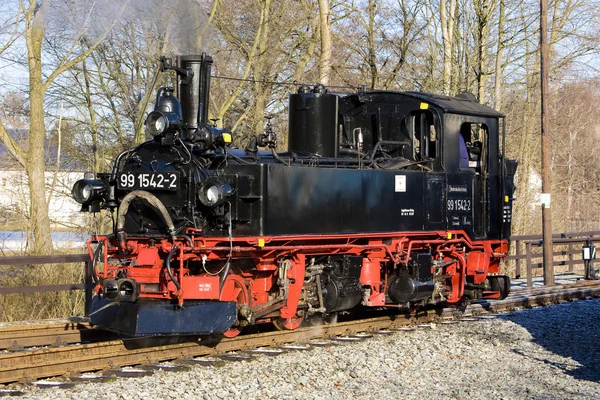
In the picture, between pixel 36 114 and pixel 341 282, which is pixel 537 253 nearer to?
pixel 341 282

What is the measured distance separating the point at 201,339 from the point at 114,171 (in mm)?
2340

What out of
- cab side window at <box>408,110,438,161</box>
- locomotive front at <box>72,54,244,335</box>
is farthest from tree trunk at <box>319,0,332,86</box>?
locomotive front at <box>72,54,244,335</box>

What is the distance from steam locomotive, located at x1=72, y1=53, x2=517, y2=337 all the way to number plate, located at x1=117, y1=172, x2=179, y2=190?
17 millimetres

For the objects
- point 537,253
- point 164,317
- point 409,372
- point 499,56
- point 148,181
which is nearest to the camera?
point 164,317

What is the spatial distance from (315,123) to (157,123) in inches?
117

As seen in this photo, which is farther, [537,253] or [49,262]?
[537,253]

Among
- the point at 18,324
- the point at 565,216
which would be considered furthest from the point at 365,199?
the point at 565,216

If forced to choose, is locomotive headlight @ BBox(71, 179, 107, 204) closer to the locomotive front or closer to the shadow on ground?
the locomotive front

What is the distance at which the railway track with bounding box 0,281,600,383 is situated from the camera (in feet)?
25.5

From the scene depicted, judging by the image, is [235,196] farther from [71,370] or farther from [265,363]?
[71,370]

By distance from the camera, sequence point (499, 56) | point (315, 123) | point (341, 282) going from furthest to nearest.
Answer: point (499, 56) → point (315, 123) → point (341, 282)

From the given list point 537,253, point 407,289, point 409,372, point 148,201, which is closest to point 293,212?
point 148,201

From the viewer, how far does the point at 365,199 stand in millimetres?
10188

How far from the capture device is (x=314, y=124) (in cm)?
1101
